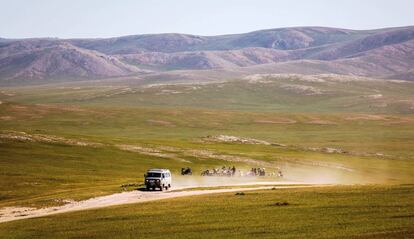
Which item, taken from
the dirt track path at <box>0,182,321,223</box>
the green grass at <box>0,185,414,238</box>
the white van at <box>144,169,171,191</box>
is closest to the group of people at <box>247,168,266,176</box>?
the white van at <box>144,169,171,191</box>

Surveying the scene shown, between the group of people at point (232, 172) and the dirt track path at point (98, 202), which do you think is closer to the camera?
the dirt track path at point (98, 202)

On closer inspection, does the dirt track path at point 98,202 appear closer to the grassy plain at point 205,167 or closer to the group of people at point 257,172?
the grassy plain at point 205,167

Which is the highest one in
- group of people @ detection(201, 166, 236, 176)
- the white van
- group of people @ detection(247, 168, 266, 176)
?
the white van

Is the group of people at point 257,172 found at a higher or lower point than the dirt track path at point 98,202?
lower

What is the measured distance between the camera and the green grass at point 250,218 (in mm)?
37812

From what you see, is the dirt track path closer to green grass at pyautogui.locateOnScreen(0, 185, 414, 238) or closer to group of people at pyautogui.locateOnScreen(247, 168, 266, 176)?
green grass at pyautogui.locateOnScreen(0, 185, 414, 238)

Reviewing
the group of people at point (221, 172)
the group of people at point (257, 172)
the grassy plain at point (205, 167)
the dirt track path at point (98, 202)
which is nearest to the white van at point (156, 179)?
the dirt track path at point (98, 202)

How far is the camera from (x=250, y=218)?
43.4 meters

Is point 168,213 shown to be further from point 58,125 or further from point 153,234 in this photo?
point 58,125

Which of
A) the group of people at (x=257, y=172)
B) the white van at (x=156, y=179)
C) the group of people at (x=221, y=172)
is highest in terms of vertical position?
the white van at (x=156, y=179)

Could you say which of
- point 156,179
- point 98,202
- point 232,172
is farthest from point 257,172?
point 98,202

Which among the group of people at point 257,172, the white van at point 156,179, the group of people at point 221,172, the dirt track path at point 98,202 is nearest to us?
the dirt track path at point 98,202

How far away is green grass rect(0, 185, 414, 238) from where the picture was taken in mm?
37812

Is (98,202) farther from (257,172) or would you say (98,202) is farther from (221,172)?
(257,172)
